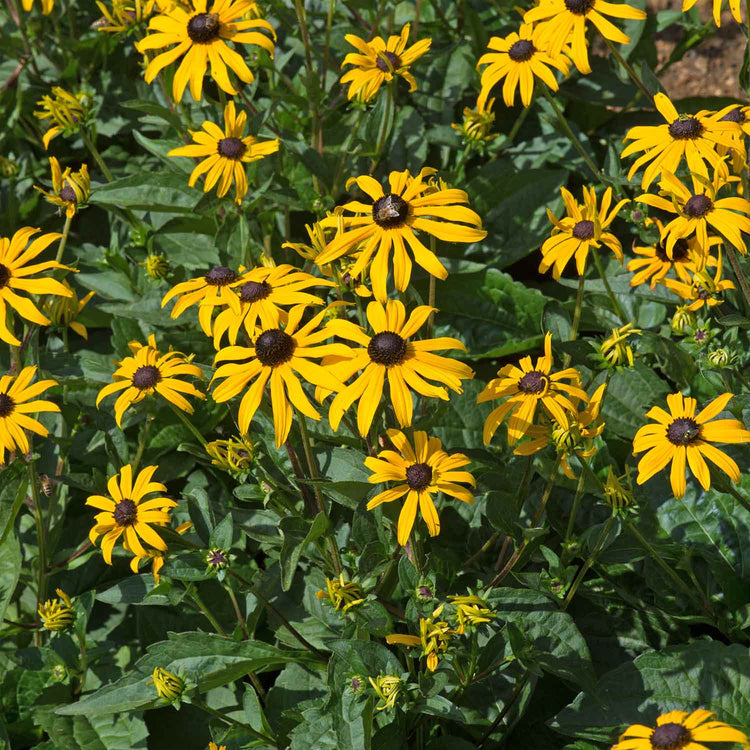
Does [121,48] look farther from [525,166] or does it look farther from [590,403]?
[590,403]

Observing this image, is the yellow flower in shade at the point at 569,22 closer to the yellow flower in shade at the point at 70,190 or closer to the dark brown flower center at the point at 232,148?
the dark brown flower center at the point at 232,148

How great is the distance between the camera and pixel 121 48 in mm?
4578

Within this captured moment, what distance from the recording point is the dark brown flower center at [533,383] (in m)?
2.22

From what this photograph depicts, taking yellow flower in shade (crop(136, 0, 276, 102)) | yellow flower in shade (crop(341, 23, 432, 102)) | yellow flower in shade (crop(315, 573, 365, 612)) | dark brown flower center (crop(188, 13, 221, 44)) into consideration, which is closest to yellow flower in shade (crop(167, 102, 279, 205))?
yellow flower in shade (crop(136, 0, 276, 102))

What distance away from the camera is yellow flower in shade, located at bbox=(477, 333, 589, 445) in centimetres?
220

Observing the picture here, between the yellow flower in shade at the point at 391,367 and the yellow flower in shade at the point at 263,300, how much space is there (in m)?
0.17

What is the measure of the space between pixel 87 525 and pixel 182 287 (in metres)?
1.23

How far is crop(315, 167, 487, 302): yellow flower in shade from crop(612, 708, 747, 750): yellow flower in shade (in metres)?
1.06

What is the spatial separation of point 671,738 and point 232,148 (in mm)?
1953

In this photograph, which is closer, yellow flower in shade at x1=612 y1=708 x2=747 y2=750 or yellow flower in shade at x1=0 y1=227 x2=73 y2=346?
yellow flower in shade at x1=612 y1=708 x2=747 y2=750

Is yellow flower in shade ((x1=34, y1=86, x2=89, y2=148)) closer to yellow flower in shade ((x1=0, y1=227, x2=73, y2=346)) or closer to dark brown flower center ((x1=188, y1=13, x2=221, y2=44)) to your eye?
dark brown flower center ((x1=188, y1=13, x2=221, y2=44))

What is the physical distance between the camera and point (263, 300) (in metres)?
2.27

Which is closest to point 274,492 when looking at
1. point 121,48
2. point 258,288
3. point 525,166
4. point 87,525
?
point 258,288

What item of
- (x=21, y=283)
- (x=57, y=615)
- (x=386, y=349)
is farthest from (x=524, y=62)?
(x=57, y=615)
